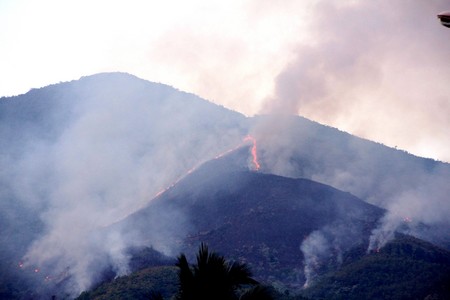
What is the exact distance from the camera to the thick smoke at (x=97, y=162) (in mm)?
117438

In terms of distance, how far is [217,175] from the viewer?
149 meters

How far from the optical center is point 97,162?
521 ft

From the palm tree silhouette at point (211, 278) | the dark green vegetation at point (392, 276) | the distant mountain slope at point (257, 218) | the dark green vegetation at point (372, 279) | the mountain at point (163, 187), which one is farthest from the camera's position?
the mountain at point (163, 187)

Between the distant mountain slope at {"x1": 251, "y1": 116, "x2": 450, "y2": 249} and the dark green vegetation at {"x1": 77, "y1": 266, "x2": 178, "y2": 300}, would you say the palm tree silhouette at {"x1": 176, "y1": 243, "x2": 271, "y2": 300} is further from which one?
the distant mountain slope at {"x1": 251, "y1": 116, "x2": 450, "y2": 249}

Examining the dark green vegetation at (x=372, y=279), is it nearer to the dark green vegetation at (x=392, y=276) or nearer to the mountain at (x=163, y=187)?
the dark green vegetation at (x=392, y=276)

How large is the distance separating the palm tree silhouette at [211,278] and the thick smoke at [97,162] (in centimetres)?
9560

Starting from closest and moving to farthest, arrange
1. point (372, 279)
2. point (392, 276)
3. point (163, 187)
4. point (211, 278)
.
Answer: point (211, 278), point (372, 279), point (392, 276), point (163, 187)

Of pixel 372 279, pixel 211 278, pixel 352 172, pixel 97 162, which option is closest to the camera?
pixel 211 278

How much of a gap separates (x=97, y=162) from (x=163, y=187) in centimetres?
2173

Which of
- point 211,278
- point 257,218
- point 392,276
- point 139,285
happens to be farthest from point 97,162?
point 211,278

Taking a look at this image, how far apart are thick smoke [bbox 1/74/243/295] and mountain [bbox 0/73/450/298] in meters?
0.41

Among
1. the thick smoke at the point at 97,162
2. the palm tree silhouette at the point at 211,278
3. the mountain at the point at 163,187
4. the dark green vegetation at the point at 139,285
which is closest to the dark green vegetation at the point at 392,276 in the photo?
the mountain at the point at 163,187

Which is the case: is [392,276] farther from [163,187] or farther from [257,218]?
[163,187]

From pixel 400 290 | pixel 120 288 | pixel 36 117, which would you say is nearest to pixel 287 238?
pixel 400 290
